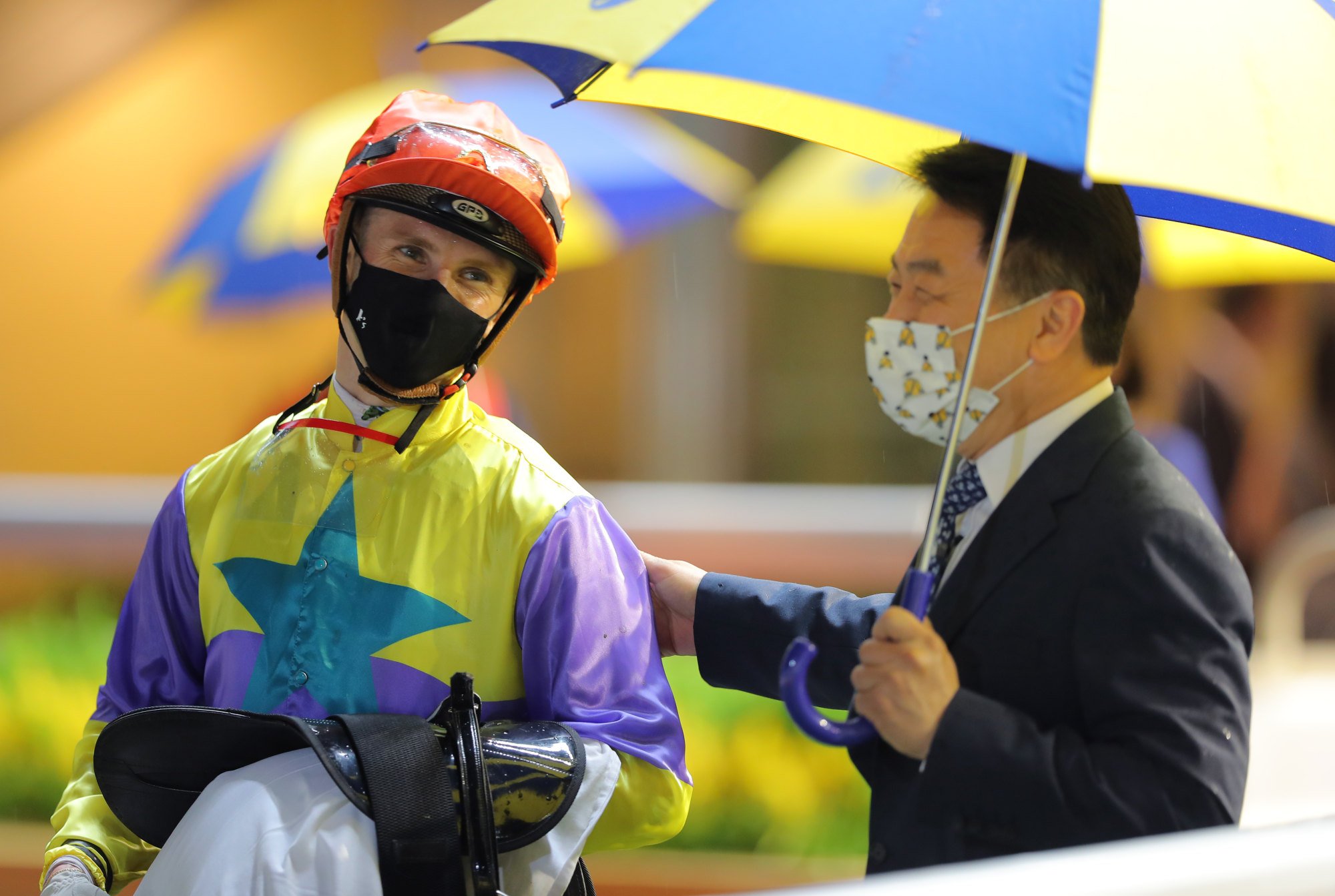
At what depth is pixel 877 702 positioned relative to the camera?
5.33ft

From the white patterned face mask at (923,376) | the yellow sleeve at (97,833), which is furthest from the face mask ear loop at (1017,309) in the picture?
the yellow sleeve at (97,833)

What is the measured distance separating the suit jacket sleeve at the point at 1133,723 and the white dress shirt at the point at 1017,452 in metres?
0.19

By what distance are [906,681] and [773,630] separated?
0.65 metres

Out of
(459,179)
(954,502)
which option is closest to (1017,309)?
(954,502)

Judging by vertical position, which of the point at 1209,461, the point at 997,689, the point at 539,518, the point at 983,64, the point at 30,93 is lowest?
the point at 1209,461

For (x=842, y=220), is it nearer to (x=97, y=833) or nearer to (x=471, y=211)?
(x=471, y=211)

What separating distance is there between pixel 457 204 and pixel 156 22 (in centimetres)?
517

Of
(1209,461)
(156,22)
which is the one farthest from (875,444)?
(156,22)

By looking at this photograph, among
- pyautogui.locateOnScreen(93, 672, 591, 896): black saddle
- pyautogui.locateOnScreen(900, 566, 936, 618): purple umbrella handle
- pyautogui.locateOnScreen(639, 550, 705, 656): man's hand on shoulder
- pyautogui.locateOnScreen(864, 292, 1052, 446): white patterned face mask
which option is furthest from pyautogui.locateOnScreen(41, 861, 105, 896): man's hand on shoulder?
pyautogui.locateOnScreen(864, 292, 1052, 446): white patterned face mask

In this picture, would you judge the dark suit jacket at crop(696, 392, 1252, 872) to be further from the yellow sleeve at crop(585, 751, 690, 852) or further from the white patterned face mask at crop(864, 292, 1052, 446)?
the yellow sleeve at crop(585, 751, 690, 852)

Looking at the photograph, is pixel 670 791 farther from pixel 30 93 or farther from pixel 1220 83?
pixel 30 93

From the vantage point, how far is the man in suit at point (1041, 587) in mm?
1525

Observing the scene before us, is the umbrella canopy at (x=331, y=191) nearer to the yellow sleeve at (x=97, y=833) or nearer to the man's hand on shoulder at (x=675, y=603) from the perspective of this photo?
the man's hand on shoulder at (x=675, y=603)

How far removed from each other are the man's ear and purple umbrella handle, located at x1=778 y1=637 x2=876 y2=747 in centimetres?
53
